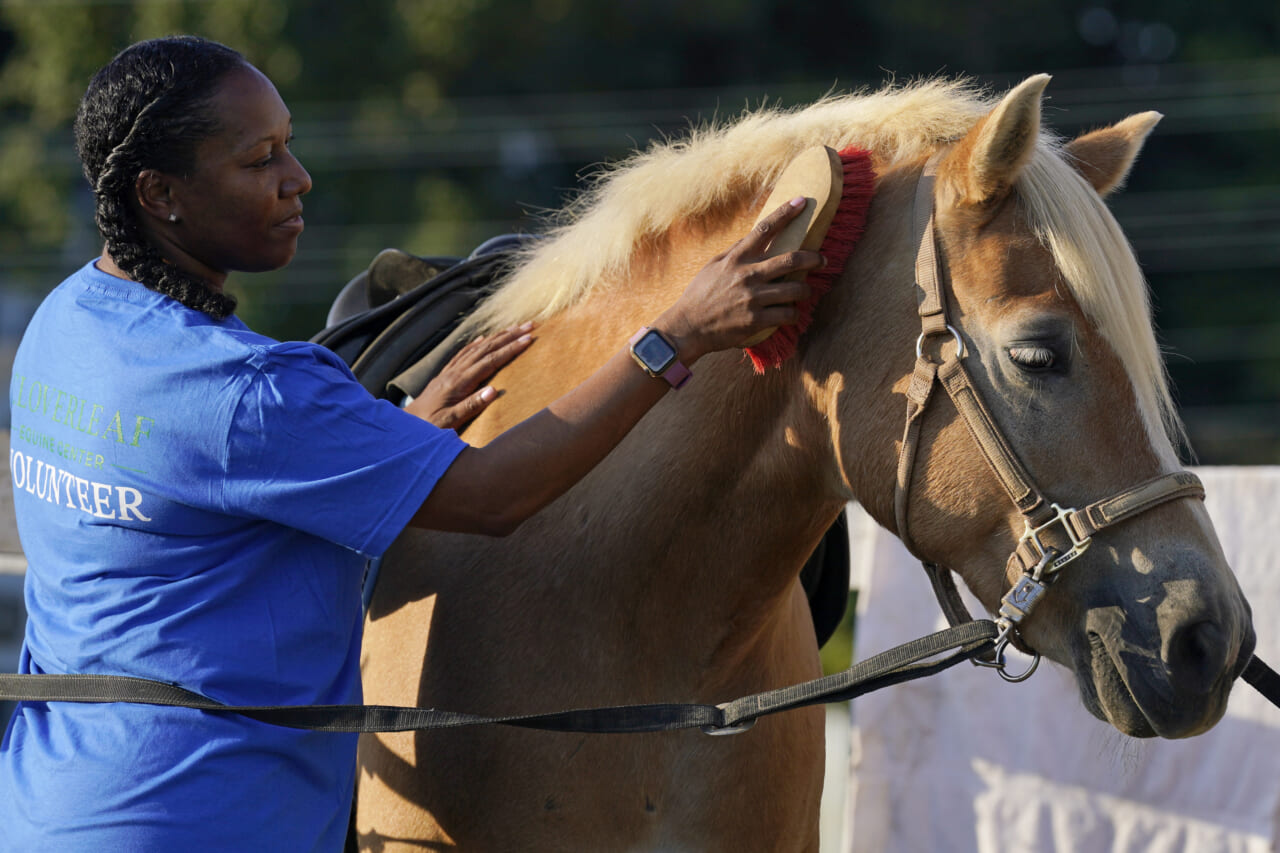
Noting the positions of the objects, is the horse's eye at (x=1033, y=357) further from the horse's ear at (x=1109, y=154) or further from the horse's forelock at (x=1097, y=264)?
the horse's ear at (x=1109, y=154)

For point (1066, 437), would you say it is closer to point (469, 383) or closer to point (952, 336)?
point (952, 336)

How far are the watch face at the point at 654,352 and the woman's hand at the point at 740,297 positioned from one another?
0.02 meters

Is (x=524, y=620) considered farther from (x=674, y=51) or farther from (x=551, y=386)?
(x=674, y=51)

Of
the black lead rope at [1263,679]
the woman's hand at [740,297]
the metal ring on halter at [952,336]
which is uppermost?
the woman's hand at [740,297]

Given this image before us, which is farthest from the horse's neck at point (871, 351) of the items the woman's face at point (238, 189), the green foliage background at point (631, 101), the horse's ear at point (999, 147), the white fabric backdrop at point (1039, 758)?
the green foliage background at point (631, 101)

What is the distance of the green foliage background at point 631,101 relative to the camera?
48.7ft

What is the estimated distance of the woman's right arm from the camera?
1759 mm

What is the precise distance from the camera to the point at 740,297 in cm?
182

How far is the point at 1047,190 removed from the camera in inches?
72.7

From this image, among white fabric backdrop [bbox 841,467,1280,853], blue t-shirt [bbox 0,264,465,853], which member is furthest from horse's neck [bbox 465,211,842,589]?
white fabric backdrop [bbox 841,467,1280,853]

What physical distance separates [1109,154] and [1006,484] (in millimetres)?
698

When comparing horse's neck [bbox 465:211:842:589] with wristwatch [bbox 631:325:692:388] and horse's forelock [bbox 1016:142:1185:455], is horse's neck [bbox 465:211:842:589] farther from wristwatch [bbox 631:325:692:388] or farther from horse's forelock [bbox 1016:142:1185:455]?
horse's forelock [bbox 1016:142:1185:455]

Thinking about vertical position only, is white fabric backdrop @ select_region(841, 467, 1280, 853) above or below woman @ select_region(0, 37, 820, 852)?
below

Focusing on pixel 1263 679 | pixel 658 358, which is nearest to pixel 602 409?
pixel 658 358
